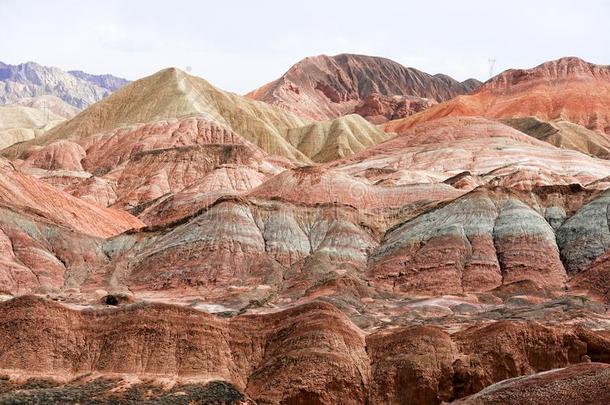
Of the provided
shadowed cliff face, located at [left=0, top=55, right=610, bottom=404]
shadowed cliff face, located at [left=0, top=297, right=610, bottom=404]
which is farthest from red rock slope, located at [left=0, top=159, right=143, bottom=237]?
shadowed cliff face, located at [left=0, top=297, right=610, bottom=404]

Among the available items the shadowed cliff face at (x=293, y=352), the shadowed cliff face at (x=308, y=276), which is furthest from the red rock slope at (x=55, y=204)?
the shadowed cliff face at (x=293, y=352)

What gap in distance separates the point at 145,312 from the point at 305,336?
7.85m

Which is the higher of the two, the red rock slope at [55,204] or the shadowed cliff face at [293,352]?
the red rock slope at [55,204]

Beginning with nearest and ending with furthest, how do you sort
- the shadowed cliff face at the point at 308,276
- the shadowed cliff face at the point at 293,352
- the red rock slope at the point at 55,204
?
the shadowed cliff face at the point at 293,352 → the shadowed cliff face at the point at 308,276 → the red rock slope at the point at 55,204

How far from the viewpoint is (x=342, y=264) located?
6956 cm

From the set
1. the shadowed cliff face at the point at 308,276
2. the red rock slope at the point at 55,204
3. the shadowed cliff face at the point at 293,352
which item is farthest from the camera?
the red rock slope at the point at 55,204

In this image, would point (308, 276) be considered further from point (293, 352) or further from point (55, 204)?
point (55, 204)

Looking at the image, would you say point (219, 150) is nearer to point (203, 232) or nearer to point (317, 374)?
point (203, 232)

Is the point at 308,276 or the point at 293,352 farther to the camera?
the point at 308,276

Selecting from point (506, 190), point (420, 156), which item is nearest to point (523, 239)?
point (506, 190)

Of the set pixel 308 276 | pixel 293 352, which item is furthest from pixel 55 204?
pixel 293 352

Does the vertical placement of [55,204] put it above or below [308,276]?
above

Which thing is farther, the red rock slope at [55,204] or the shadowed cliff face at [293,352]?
the red rock slope at [55,204]

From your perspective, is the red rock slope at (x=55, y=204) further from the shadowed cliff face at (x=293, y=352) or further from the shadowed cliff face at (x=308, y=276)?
the shadowed cliff face at (x=293, y=352)
